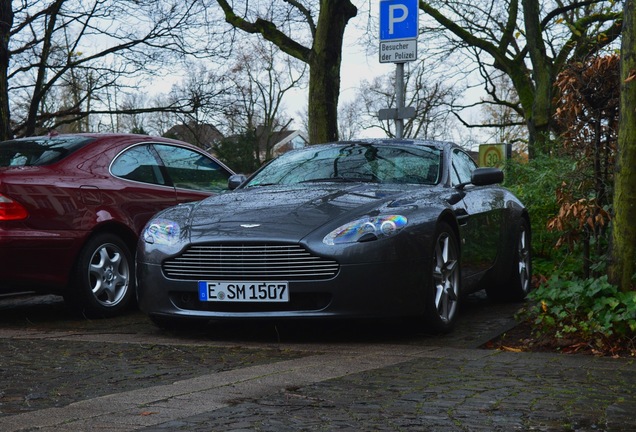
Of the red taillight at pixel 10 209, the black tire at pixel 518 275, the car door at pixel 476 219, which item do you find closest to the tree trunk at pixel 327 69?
the black tire at pixel 518 275

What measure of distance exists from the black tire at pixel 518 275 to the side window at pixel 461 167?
720mm

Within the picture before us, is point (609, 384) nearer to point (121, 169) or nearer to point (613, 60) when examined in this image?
point (613, 60)

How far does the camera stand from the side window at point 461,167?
8102mm

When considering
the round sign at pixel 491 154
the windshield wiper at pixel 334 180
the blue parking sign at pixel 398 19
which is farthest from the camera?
the round sign at pixel 491 154

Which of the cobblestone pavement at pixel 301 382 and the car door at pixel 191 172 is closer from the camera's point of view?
the cobblestone pavement at pixel 301 382

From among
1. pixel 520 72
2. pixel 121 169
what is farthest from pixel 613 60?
pixel 520 72

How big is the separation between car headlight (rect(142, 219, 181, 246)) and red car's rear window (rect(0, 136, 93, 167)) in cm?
154

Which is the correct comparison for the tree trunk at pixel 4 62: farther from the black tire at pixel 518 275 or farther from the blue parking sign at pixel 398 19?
the black tire at pixel 518 275

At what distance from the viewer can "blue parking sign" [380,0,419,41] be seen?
11.6 meters

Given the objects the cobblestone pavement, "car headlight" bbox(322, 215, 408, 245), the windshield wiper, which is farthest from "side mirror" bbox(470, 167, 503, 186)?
"car headlight" bbox(322, 215, 408, 245)

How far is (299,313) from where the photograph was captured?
638 cm

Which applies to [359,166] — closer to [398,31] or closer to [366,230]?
[366,230]

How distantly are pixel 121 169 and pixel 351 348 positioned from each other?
3.31 meters

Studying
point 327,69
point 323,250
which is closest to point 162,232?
point 323,250
